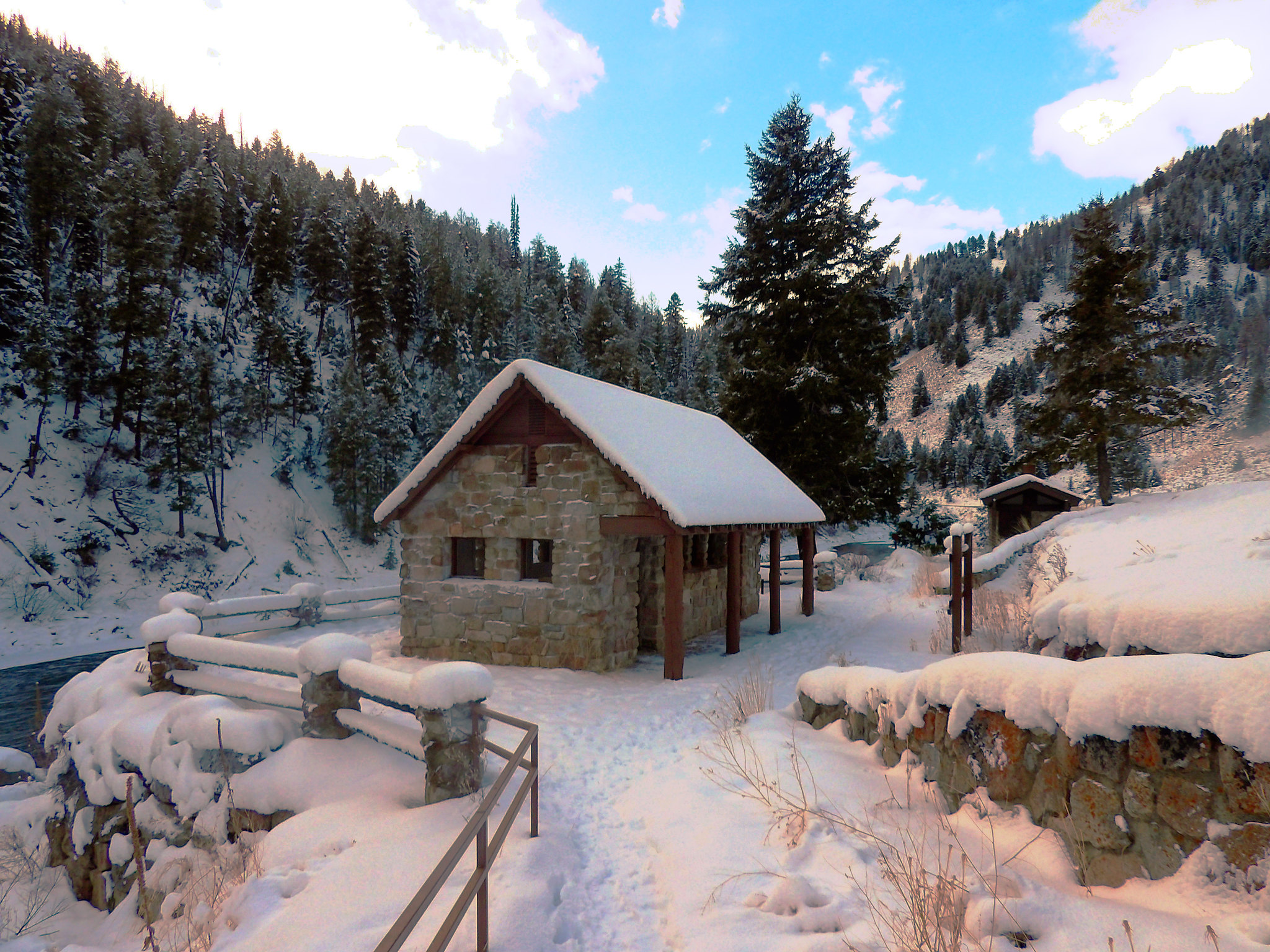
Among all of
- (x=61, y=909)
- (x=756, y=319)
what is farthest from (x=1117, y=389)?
(x=61, y=909)

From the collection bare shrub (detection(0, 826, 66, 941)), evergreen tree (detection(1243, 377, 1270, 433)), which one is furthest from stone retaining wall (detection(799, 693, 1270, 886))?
evergreen tree (detection(1243, 377, 1270, 433))

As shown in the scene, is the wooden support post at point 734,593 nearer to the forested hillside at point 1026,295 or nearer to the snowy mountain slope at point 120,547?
the snowy mountain slope at point 120,547

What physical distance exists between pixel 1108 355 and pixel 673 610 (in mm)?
15946

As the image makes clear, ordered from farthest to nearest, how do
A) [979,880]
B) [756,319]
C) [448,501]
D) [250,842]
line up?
1. [756,319]
2. [448,501]
3. [250,842]
4. [979,880]

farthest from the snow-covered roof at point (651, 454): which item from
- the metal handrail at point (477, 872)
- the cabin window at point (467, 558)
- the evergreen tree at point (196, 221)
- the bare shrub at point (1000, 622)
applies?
the evergreen tree at point (196, 221)

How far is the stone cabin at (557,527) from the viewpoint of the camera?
1062cm

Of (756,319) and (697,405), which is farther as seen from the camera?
(697,405)

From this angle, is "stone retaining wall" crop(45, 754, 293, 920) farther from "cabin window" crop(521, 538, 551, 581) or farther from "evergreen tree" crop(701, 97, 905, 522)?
"evergreen tree" crop(701, 97, 905, 522)

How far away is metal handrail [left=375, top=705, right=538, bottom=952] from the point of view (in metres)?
2.19

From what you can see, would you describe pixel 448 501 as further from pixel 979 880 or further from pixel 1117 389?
pixel 1117 389

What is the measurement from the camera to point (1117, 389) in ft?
59.6

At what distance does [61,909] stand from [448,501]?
285 inches

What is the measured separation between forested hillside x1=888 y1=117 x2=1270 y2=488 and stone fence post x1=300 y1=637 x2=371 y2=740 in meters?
50.1

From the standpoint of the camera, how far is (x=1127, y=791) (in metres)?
3.19
